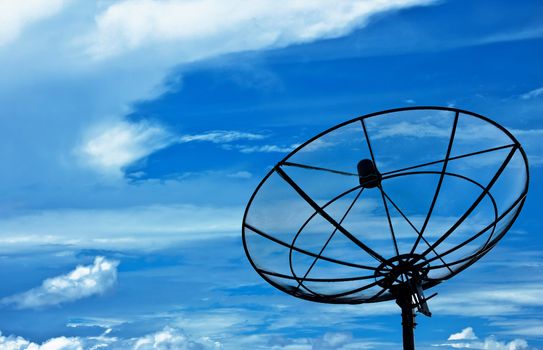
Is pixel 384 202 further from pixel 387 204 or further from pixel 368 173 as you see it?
pixel 368 173

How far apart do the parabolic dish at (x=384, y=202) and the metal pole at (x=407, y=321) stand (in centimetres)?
50

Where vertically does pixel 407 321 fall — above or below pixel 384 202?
below

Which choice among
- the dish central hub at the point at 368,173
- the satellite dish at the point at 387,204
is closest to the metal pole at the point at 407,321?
the satellite dish at the point at 387,204

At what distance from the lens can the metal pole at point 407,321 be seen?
57.6ft

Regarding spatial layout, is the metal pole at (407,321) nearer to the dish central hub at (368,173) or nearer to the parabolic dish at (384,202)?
the parabolic dish at (384,202)

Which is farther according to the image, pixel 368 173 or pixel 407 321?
pixel 368 173

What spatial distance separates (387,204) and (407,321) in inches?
191

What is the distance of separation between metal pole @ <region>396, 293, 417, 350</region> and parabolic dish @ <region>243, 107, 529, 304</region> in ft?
1.65

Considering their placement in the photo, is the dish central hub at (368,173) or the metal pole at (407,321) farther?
the dish central hub at (368,173)

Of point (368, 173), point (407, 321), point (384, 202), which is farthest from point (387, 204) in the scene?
point (407, 321)

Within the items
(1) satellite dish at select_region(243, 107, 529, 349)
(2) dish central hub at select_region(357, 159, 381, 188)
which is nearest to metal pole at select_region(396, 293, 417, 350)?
(1) satellite dish at select_region(243, 107, 529, 349)

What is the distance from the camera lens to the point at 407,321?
17.7 metres

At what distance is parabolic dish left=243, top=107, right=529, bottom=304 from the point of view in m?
18.8

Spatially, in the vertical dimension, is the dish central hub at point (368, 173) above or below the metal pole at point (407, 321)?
above
